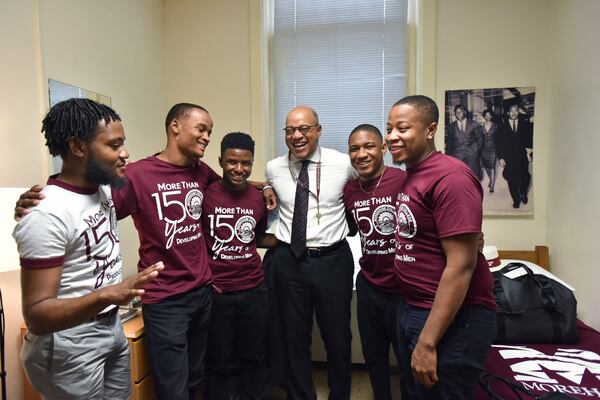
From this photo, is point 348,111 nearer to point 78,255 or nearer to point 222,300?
point 222,300

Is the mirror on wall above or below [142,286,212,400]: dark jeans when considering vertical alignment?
above

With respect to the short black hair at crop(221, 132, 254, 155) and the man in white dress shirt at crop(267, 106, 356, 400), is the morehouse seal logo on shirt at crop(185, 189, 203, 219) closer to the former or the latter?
the short black hair at crop(221, 132, 254, 155)

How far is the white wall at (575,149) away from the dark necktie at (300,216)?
1575 mm

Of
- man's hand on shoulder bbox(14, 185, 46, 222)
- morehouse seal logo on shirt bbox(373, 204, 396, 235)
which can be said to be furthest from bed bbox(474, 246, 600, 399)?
man's hand on shoulder bbox(14, 185, 46, 222)

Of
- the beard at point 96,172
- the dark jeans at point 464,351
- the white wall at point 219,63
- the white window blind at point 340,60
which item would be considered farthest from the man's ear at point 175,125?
the white window blind at point 340,60

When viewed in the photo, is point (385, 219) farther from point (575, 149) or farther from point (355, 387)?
point (575, 149)

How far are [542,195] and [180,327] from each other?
2.53 meters

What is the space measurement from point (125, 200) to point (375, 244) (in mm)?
1081

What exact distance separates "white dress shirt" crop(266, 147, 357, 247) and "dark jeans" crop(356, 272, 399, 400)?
0.27 meters

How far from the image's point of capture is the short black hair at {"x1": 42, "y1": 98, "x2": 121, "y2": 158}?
1060 mm

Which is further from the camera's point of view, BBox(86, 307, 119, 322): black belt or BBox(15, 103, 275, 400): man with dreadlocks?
BBox(15, 103, 275, 400): man with dreadlocks

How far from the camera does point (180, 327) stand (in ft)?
5.13

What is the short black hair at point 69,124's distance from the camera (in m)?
1.06

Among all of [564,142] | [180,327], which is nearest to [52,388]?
[180,327]
